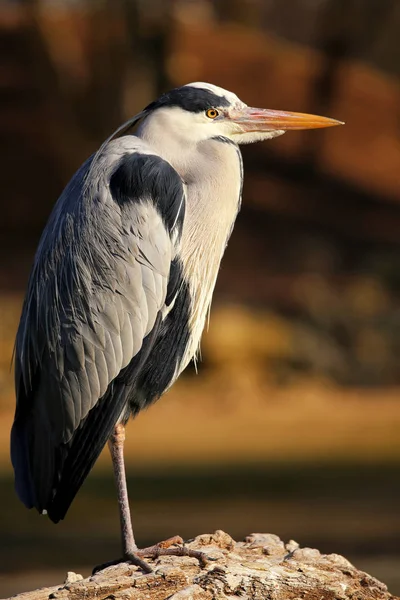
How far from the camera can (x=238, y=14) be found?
2275 centimetres

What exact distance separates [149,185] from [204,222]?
35cm

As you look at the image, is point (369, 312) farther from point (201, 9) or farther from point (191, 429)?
point (201, 9)

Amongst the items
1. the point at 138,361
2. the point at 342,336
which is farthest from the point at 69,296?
the point at 342,336

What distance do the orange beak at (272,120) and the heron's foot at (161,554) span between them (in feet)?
5.46

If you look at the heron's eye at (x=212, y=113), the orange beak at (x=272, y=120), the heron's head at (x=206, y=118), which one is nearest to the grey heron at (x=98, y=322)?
the heron's head at (x=206, y=118)

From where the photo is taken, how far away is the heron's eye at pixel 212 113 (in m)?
4.71

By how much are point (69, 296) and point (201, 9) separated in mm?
19341

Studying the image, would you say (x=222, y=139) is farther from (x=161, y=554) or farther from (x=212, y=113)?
(x=161, y=554)

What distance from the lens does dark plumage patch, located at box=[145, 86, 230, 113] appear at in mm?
4645

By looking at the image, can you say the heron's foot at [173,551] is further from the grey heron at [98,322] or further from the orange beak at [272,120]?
the orange beak at [272,120]

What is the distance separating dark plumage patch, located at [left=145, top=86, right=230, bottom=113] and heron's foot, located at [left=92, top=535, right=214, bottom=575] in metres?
1.65

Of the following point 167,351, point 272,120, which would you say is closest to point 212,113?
point 272,120

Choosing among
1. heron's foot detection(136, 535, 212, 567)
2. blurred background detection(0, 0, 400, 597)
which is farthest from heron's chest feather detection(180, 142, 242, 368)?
blurred background detection(0, 0, 400, 597)

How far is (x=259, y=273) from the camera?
17844mm
